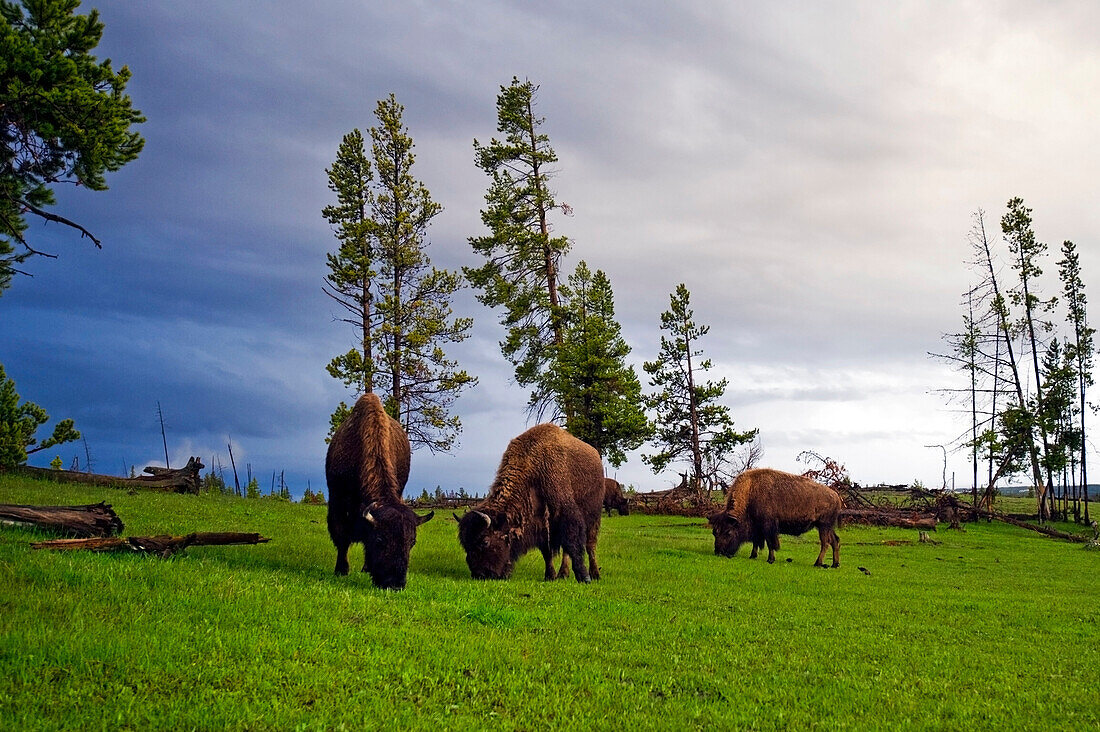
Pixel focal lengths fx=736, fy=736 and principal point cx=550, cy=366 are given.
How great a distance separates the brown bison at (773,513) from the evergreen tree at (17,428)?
25.4 m

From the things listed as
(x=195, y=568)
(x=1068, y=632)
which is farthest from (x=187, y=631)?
(x=1068, y=632)

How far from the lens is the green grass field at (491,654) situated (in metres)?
5.88

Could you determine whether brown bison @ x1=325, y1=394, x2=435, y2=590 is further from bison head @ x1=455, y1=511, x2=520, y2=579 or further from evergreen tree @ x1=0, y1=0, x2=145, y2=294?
evergreen tree @ x1=0, y1=0, x2=145, y2=294

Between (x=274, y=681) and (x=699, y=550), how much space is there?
20272 mm

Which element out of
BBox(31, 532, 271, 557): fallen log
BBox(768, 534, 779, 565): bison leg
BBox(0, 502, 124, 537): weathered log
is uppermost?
BBox(0, 502, 124, 537): weathered log

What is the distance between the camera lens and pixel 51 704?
211 inches

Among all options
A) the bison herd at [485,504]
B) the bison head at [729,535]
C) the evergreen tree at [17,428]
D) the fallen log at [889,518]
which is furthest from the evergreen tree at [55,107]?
the fallen log at [889,518]

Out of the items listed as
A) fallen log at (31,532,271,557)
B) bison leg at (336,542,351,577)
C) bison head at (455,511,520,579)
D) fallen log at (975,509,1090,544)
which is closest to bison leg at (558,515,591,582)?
bison head at (455,511,520,579)

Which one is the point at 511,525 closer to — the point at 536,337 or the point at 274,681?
the point at 274,681

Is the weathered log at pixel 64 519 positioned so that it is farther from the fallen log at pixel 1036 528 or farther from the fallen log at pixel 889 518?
the fallen log at pixel 1036 528

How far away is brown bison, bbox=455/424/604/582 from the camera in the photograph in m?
14.5

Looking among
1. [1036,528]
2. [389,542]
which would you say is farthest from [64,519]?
[1036,528]

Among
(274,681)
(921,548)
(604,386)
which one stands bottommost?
(921,548)

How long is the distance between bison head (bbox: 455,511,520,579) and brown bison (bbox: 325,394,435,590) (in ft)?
4.47
